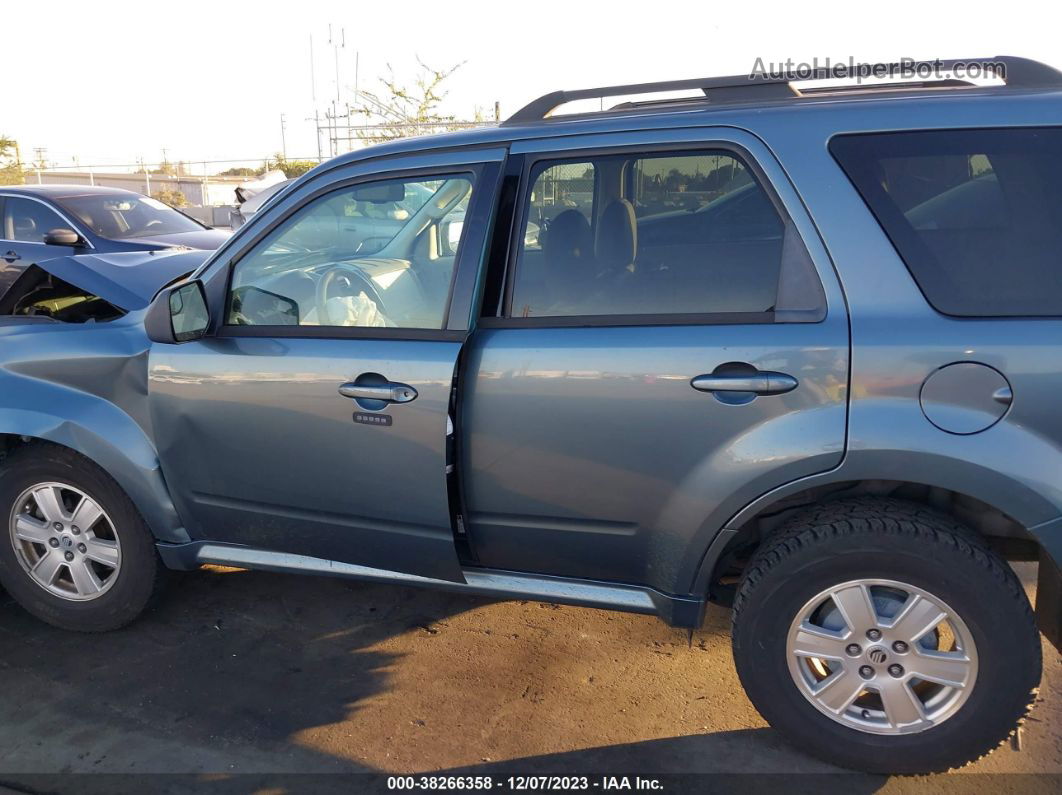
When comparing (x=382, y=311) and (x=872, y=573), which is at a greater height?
(x=382, y=311)

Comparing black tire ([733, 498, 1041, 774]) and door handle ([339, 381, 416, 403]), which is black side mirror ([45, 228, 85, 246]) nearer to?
door handle ([339, 381, 416, 403])

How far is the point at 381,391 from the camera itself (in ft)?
9.30

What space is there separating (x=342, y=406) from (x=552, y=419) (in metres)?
0.71

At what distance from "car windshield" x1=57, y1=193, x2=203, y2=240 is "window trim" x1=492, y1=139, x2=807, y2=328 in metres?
7.27

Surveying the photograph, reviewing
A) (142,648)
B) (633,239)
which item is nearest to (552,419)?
(633,239)

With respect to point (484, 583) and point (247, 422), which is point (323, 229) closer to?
point (247, 422)

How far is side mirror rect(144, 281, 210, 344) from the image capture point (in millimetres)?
3102

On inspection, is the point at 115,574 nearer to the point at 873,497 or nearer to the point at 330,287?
the point at 330,287

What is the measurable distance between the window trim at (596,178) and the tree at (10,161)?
3122 centimetres

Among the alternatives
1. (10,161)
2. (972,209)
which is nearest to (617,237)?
(972,209)

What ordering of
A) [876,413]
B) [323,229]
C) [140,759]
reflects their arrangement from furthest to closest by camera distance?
[323,229] < [140,759] < [876,413]

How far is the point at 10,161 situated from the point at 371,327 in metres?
33.0

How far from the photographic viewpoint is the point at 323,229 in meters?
3.27

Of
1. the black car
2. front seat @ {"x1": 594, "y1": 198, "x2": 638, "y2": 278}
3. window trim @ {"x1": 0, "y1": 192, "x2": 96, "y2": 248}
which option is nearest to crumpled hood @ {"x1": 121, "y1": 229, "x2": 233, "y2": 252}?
the black car
